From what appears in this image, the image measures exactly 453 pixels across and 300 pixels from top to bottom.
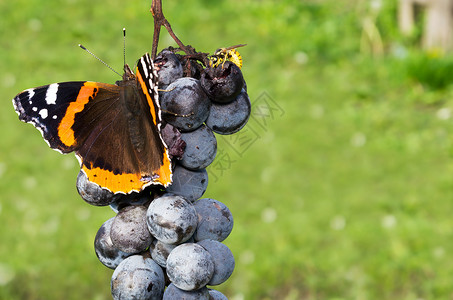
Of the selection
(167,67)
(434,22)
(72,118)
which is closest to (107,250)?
(72,118)

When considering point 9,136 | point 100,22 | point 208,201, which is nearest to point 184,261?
point 208,201

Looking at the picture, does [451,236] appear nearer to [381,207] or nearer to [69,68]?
[381,207]

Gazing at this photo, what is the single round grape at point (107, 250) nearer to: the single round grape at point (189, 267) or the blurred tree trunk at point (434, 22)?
the single round grape at point (189, 267)

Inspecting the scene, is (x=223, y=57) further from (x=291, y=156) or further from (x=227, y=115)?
(x=291, y=156)

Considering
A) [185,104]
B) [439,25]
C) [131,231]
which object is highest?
[185,104]

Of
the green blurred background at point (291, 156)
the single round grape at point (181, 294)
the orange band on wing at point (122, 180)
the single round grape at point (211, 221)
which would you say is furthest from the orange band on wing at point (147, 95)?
the green blurred background at point (291, 156)

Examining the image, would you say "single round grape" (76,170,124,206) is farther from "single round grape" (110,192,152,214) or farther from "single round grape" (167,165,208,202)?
"single round grape" (167,165,208,202)

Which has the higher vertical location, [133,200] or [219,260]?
[133,200]
